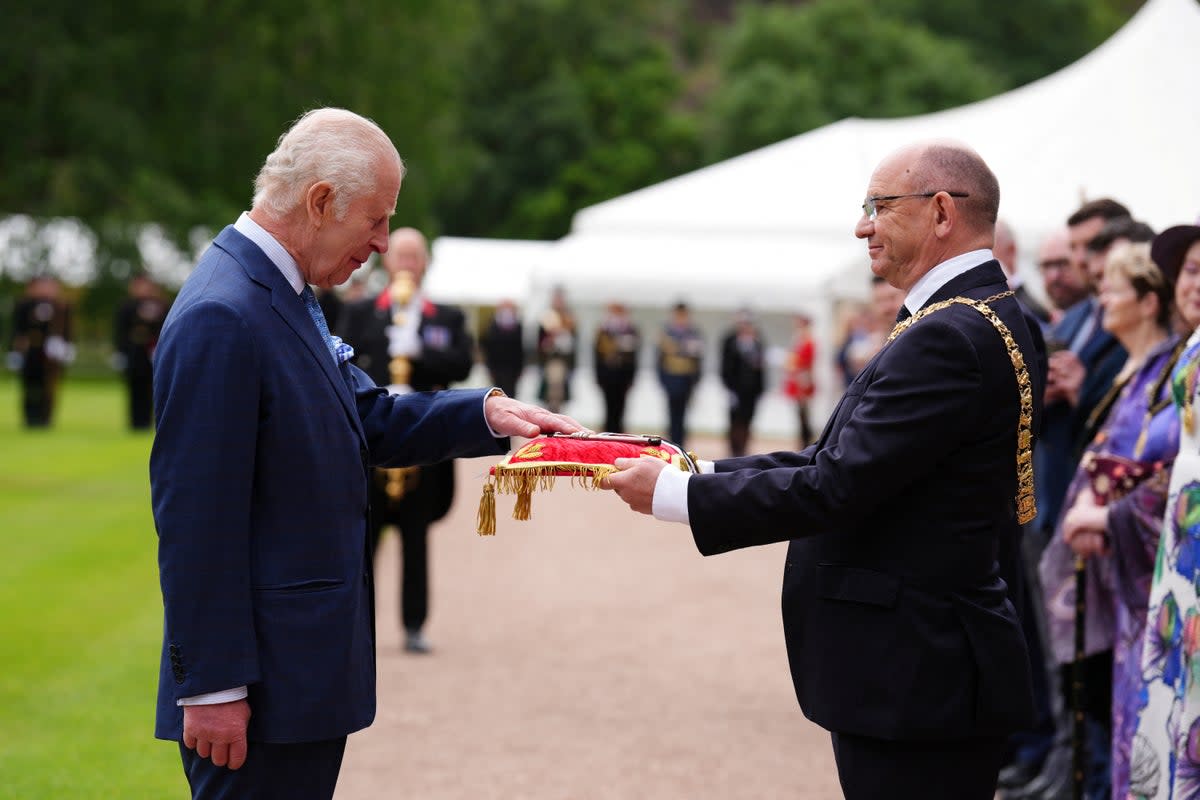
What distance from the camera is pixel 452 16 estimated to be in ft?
126

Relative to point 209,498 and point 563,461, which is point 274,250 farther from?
point 563,461

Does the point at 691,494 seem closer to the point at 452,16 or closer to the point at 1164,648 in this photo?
the point at 1164,648

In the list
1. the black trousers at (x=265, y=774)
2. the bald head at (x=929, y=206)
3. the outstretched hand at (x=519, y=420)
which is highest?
the bald head at (x=929, y=206)

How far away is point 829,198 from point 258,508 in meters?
17.2

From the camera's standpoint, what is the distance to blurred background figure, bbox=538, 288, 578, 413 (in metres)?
25.7

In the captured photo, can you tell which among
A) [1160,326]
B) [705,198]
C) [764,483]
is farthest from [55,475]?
[764,483]

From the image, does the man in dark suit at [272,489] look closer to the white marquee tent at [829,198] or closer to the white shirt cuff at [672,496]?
the white shirt cuff at [672,496]

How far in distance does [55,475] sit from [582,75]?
44722 millimetres

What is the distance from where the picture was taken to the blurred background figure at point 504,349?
1030 inches

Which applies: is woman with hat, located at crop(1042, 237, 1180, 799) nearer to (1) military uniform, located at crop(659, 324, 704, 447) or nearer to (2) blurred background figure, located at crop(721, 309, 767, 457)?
(2) blurred background figure, located at crop(721, 309, 767, 457)

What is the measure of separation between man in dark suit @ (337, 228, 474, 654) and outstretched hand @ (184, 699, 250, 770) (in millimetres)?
5883

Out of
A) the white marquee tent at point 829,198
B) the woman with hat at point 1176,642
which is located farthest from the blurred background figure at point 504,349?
the woman with hat at point 1176,642

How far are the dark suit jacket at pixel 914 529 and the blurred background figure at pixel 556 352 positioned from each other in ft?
71.8

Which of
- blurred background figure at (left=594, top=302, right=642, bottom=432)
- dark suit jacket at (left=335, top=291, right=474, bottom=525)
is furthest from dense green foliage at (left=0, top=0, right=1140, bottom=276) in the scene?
dark suit jacket at (left=335, top=291, right=474, bottom=525)
